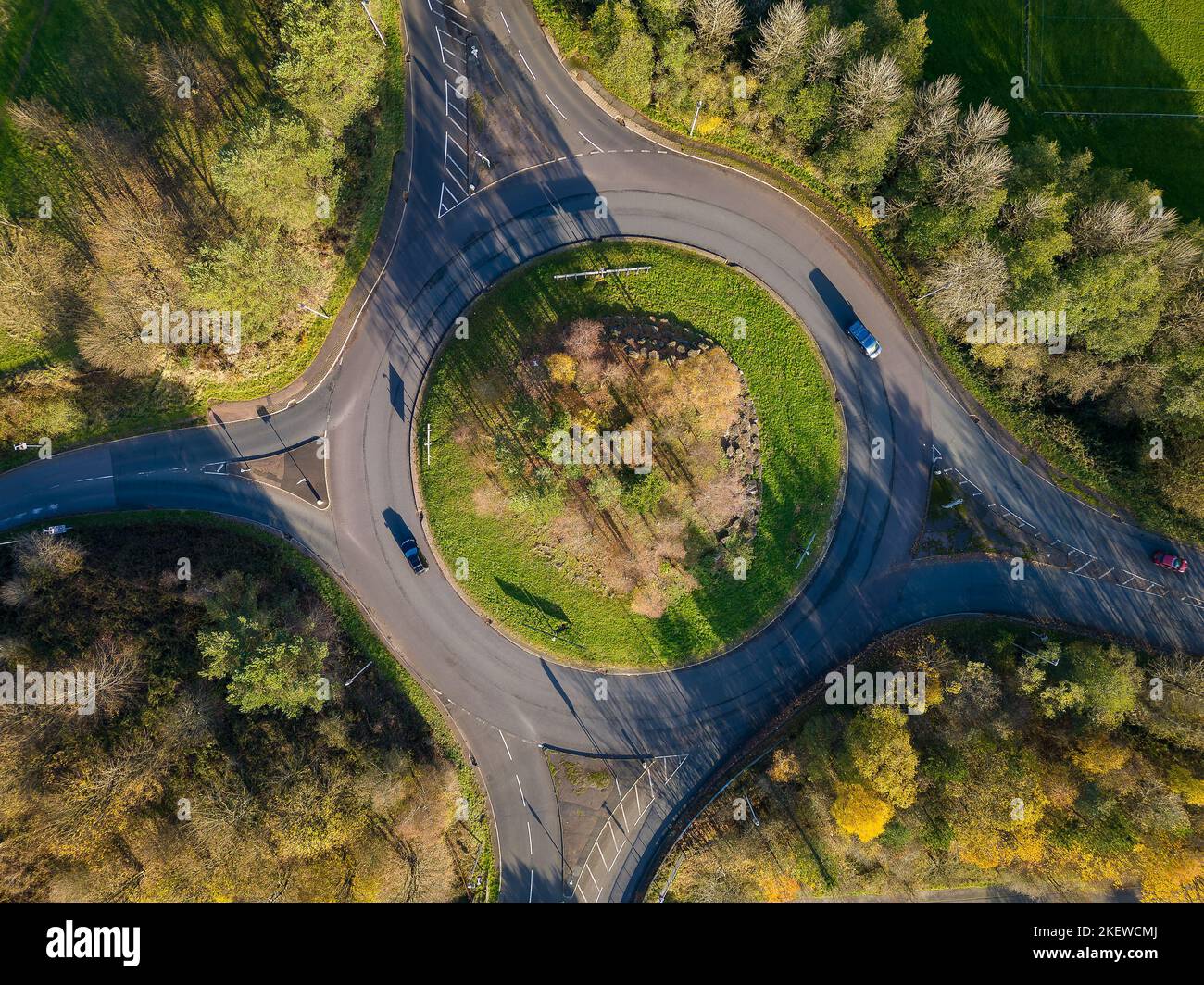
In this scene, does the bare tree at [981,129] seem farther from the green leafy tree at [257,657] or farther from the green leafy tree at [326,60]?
the green leafy tree at [257,657]

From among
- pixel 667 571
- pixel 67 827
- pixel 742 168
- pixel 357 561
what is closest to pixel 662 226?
pixel 742 168

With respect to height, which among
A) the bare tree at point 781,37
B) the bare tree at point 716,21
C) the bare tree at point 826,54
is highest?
the bare tree at point 716,21

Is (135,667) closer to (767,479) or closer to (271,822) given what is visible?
(271,822)

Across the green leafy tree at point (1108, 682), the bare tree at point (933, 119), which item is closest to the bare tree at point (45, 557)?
the bare tree at point (933, 119)

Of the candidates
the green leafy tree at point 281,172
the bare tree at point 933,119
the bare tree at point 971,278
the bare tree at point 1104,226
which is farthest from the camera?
the bare tree at point 971,278

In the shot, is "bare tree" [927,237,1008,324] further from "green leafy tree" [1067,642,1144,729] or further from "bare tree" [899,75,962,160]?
"green leafy tree" [1067,642,1144,729]

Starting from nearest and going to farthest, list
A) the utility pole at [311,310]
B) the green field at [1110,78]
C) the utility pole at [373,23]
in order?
1. the utility pole at [373,23]
2. the utility pole at [311,310]
3. the green field at [1110,78]
